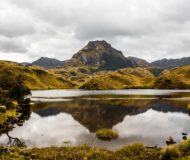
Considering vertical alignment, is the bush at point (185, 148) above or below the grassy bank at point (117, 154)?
above

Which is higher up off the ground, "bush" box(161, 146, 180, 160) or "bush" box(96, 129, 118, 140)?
"bush" box(161, 146, 180, 160)

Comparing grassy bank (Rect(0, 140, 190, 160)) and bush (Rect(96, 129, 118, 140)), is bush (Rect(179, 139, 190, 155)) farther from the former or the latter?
bush (Rect(96, 129, 118, 140))

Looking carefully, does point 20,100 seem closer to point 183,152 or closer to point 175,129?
point 175,129

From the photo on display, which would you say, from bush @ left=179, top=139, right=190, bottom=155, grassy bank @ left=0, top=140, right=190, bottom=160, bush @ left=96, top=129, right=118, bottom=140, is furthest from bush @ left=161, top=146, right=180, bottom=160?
bush @ left=96, top=129, right=118, bottom=140

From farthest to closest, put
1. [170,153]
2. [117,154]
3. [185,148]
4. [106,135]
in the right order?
[106,135] < [117,154] < [185,148] < [170,153]

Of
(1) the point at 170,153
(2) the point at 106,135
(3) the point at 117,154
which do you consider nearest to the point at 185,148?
(1) the point at 170,153

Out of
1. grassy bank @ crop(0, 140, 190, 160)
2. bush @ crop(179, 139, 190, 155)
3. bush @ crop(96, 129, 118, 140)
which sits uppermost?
bush @ crop(179, 139, 190, 155)

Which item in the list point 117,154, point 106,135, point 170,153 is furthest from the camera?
point 106,135

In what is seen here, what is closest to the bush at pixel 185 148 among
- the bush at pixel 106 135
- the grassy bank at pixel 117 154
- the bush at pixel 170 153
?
the grassy bank at pixel 117 154

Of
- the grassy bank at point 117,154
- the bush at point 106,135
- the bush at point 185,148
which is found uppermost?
the bush at point 185,148

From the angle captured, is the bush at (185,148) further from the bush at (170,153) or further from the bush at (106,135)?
the bush at (106,135)

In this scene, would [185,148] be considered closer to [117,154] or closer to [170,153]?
[170,153]

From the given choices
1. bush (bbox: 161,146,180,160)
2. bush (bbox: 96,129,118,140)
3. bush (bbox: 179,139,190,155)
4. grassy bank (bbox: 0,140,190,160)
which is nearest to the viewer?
bush (bbox: 161,146,180,160)

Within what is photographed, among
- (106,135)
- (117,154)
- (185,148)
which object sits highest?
(185,148)
